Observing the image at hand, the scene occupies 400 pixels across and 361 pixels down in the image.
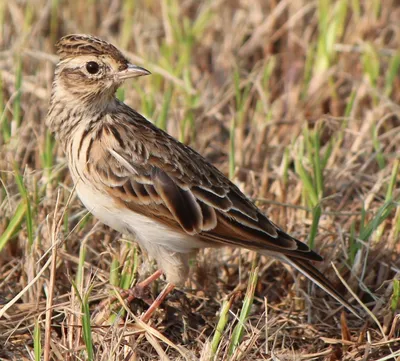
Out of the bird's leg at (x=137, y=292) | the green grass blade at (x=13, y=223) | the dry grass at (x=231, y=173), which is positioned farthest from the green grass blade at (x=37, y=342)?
the green grass blade at (x=13, y=223)

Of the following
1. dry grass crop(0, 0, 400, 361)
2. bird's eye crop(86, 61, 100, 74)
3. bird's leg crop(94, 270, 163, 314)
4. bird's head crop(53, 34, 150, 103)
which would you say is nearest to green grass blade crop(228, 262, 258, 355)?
dry grass crop(0, 0, 400, 361)

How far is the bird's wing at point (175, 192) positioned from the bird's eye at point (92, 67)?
Result: 0.29m

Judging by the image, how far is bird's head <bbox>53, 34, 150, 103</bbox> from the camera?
534 centimetres

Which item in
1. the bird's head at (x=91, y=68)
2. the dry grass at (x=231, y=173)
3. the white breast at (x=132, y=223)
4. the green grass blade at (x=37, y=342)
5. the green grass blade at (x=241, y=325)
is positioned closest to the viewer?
the green grass blade at (x=37, y=342)

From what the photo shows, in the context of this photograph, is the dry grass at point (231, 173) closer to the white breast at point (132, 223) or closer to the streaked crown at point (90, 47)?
the white breast at point (132, 223)

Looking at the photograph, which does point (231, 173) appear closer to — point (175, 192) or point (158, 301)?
point (175, 192)

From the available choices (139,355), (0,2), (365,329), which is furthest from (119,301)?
(0,2)

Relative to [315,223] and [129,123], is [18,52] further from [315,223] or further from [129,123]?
[315,223]

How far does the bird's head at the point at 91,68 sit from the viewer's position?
17.5 feet

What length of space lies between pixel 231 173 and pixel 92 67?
1479mm

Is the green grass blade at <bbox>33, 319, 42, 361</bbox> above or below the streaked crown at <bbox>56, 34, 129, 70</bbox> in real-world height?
below

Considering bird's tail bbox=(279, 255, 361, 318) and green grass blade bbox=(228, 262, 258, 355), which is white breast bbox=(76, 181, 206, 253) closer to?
bird's tail bbox=(279, 255, 361, 318)

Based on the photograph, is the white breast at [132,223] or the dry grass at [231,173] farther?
the white breast at [132,223]

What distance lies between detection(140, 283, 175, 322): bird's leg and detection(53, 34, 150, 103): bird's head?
117 cm
